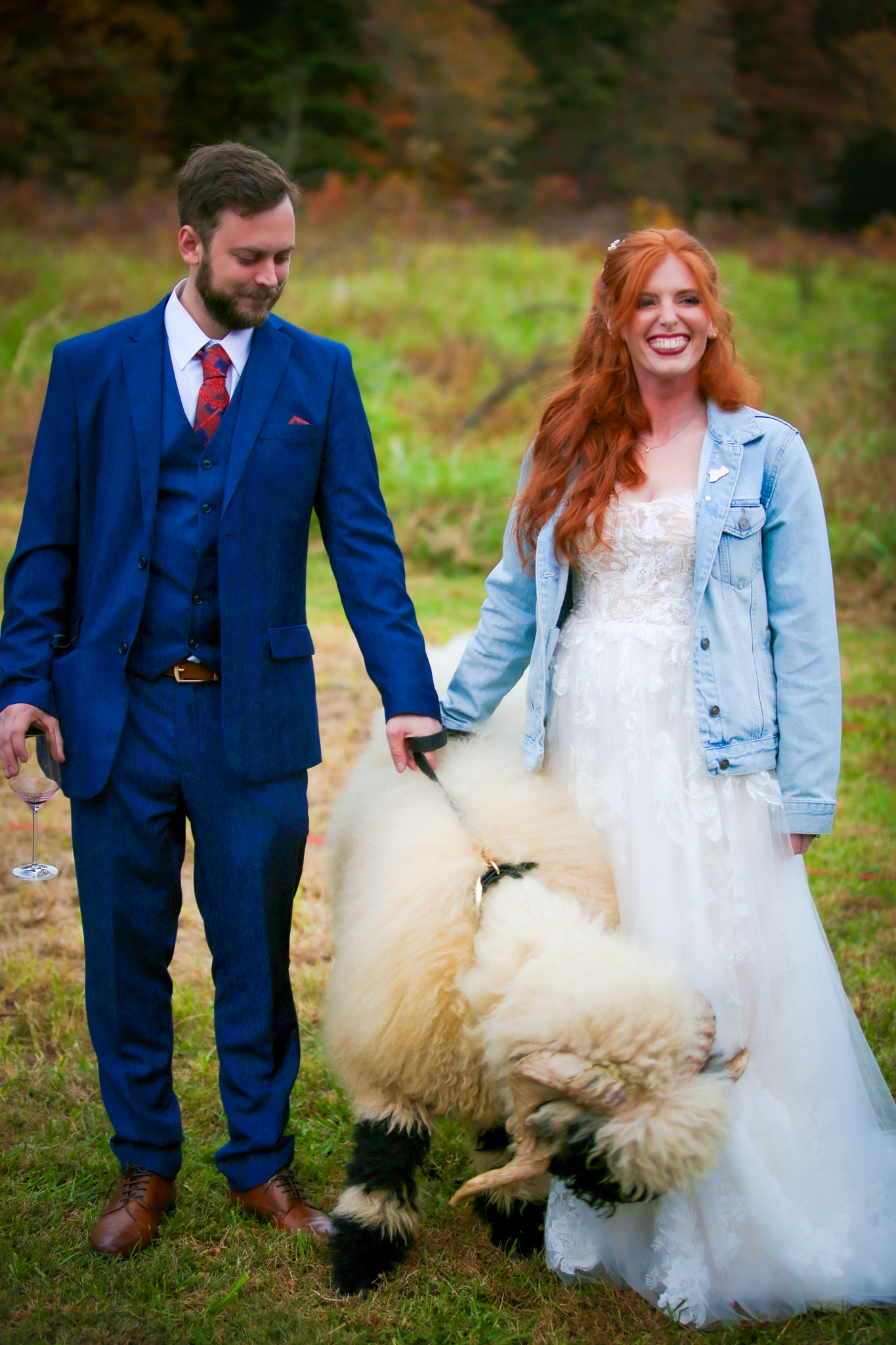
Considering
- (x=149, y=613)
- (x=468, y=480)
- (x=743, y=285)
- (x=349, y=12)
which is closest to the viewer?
(x=149, y=613)

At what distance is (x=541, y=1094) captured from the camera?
2129 millimetres

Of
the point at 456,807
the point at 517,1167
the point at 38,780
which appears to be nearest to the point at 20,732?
the point at 38,780

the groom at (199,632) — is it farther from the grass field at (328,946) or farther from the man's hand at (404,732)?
the grass field at (328,946)

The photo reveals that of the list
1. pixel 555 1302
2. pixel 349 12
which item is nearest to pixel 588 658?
pixel 555 1302

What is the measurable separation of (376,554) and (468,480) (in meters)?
7.40

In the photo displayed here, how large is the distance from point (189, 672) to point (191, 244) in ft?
3.13

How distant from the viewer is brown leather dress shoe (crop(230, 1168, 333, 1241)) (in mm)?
2775

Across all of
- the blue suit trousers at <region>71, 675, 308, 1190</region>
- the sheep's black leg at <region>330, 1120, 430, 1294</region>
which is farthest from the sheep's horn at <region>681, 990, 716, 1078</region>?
the blue suit trousers at <region>71, 675, 308, 1190</region>

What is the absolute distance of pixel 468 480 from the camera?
10.0 m

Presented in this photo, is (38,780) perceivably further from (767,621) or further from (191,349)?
(767,621)

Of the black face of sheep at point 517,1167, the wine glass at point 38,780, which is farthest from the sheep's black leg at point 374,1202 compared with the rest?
the wine glass at point 38,780

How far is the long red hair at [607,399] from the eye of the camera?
260cm

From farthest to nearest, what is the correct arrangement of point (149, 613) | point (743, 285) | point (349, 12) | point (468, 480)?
1. point (349, 12)
2. point (743, 285)
3. point (468, 480)
4. point (149, 613)

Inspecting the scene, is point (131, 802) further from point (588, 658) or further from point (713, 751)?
point (713, 751)
